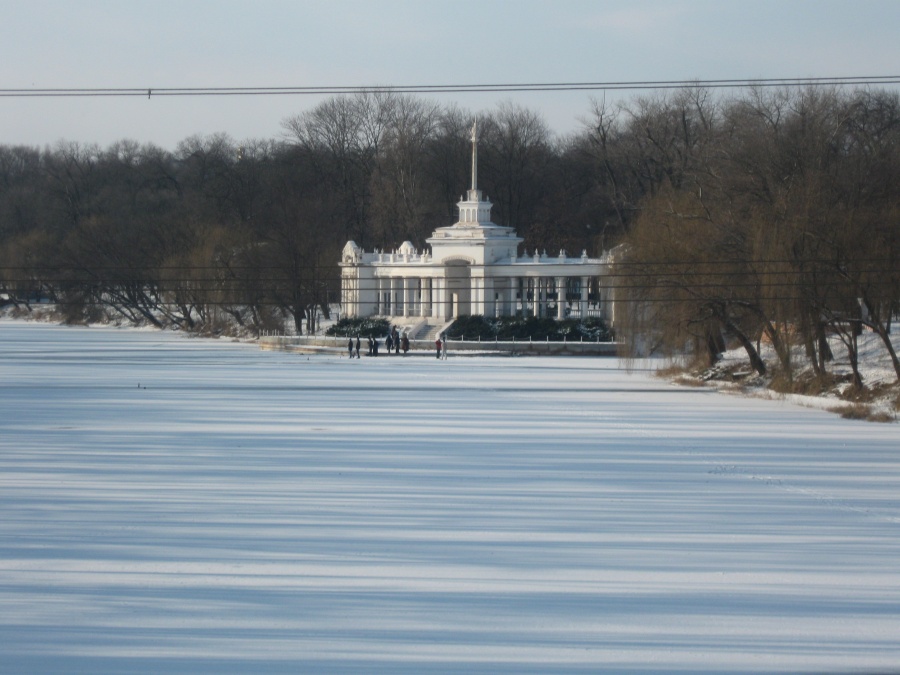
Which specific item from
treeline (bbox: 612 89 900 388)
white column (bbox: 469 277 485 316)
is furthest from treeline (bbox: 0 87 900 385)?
white column (bbox: 469 277 485 316)

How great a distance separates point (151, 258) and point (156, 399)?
1629 inches

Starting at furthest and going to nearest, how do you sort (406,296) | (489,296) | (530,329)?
(406,296) < (489,296) < (530,329)

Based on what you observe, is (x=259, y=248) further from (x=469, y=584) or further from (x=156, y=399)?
(x=469, y=584)

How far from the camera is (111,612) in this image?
36.7 ft

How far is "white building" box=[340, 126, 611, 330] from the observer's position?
63250 mm

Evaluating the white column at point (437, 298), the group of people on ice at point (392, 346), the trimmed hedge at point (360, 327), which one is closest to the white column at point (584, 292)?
the white column at point (437, 298)

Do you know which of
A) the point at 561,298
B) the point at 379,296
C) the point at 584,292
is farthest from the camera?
the point at 379,296

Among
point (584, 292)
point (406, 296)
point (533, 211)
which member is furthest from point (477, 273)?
point (533, 211)

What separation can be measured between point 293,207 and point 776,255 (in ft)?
144

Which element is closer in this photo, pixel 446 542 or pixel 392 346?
pixel 446 542

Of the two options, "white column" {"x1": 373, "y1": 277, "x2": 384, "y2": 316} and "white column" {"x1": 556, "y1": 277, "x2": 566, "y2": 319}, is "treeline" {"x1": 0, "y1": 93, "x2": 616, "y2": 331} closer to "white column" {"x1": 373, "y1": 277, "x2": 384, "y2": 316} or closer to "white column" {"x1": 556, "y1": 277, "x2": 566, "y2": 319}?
"white column" {"x1": 373, "y1": 277, "x2": 384, "y2": 316}

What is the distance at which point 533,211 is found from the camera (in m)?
84.4

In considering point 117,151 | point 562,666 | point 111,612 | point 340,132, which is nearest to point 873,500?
point 562,666

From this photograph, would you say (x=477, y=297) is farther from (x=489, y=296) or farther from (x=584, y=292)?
(x=584, y=292)
